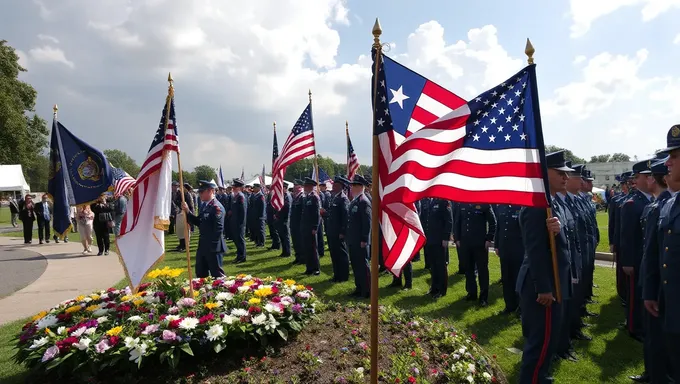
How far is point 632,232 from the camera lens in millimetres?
5773

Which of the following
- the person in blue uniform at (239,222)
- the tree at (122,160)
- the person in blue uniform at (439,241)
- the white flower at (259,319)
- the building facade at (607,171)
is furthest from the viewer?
the tree at (122,160)

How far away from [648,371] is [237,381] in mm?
4080

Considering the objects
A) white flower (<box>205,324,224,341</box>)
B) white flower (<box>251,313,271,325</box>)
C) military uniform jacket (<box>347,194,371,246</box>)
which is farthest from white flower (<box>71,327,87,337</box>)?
military uniform jacket (<box>347,194,371,246</box>)

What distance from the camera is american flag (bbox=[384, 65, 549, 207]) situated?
329 cm

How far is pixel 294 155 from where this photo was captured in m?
9.70

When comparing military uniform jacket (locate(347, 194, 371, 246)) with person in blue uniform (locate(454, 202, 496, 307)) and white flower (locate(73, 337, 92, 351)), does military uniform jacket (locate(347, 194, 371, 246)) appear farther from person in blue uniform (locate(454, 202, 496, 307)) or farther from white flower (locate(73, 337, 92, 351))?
white flower (locate(73, 337, 92, 351))

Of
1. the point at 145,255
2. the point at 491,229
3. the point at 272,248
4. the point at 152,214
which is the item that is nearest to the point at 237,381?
the point at 145,255

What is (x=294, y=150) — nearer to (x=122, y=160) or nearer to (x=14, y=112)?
(x=14, y=112)

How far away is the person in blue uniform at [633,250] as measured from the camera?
548 cm

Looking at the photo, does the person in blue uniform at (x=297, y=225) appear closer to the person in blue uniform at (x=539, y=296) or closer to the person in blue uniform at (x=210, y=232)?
the person in blue uniform at (x=210, y=232)

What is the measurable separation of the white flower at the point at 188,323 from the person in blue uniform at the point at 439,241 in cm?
489

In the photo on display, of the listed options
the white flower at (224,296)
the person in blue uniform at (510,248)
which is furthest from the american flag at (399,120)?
the person in blue uniform at (510,248)

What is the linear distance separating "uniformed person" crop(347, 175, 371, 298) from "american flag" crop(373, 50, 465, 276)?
179 inches

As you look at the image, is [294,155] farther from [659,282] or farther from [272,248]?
[659,282]
